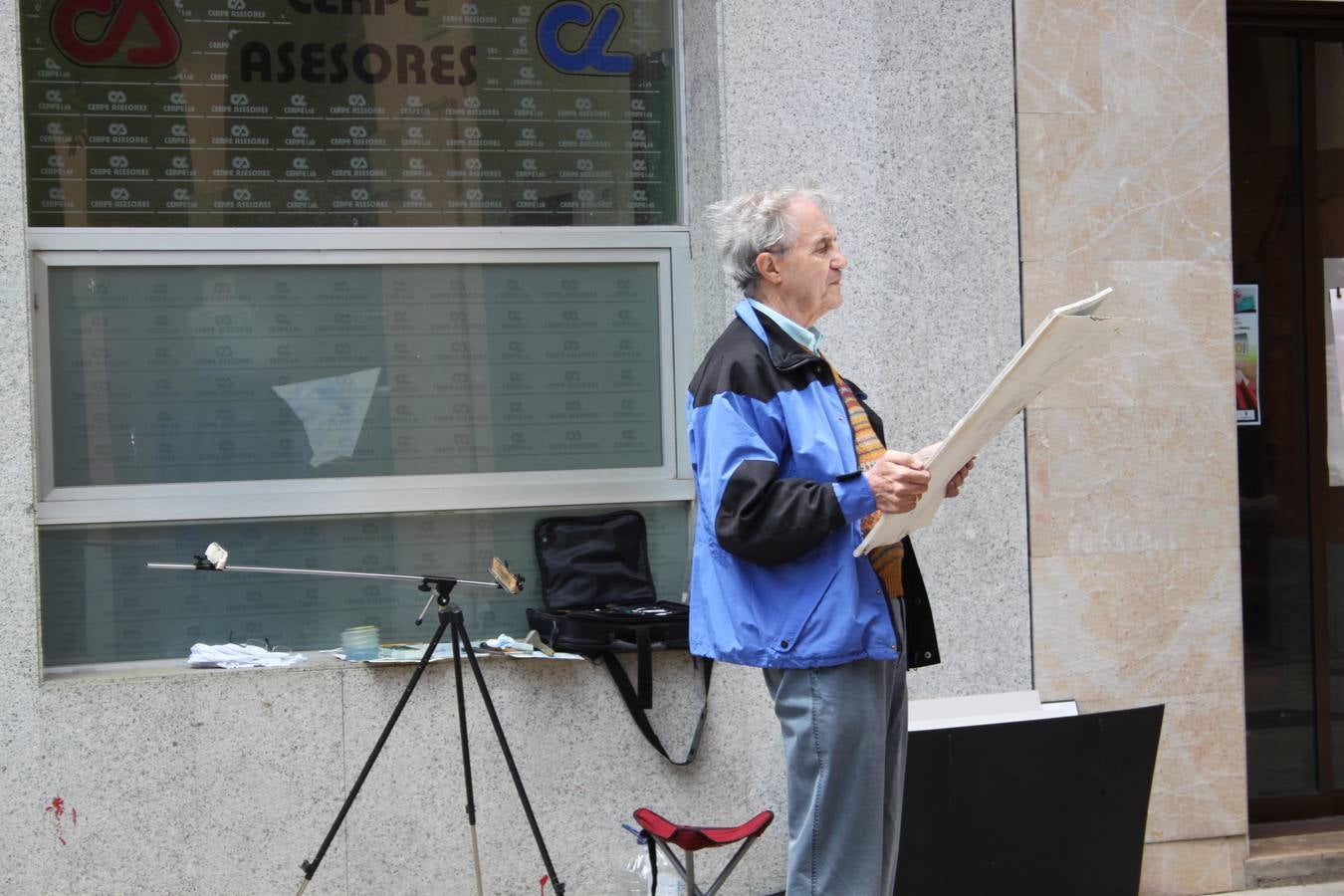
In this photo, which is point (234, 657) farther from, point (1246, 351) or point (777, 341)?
point (1246, 351)

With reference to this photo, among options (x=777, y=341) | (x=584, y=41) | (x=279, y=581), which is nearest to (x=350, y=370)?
(x=279, y=581)

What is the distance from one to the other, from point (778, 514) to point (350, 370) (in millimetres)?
2317

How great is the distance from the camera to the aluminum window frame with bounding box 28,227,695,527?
186 inches

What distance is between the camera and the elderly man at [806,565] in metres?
3.15

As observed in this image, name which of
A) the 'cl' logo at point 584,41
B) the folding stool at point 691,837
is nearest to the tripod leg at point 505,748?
the folding stool at point 691,837

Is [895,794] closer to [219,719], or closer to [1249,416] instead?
[219,719]

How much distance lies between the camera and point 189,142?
4.87 meters

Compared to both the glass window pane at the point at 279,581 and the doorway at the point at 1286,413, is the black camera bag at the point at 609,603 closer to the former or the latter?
the glass window pane at the point at 279,581

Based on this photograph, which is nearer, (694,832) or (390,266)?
(694,832)

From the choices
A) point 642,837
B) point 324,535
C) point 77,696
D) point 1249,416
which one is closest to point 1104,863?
point 642,837

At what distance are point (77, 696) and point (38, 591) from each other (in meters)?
0.35

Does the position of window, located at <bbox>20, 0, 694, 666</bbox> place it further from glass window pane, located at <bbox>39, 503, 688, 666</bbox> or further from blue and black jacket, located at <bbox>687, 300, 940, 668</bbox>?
blue and black jacket, located at <bbox>687, 300, 940, 668</bbox>

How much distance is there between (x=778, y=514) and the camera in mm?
3129

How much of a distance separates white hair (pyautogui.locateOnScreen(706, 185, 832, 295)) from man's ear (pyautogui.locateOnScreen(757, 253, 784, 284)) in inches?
0.6
